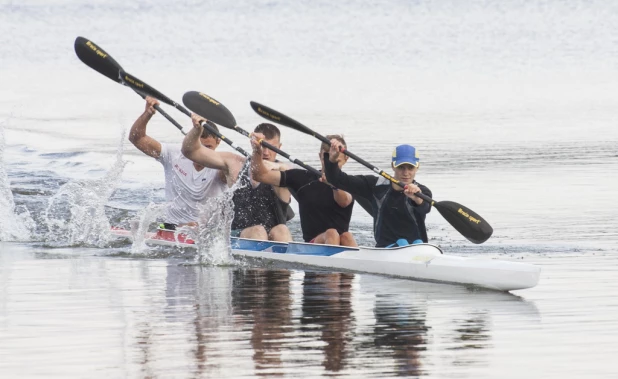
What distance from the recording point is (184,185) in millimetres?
15039

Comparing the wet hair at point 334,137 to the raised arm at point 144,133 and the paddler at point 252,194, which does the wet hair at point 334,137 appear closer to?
the paddler at point 252,194

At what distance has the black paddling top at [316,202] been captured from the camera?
13.1 m

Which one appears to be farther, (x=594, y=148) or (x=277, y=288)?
(x=594, y=148)

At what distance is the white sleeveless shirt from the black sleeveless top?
711 millimetres

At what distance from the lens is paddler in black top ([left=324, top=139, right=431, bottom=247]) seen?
11875mm

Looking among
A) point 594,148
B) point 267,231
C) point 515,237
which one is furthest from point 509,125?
point 267,231

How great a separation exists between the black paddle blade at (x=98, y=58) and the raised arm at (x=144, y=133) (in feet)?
3.64

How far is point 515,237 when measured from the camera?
15.6m

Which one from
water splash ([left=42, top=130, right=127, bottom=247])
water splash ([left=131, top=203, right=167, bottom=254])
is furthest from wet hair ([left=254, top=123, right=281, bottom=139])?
water splash ([left=42, top=130, right=127, bottom=247])

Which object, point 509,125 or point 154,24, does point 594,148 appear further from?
point 154,24

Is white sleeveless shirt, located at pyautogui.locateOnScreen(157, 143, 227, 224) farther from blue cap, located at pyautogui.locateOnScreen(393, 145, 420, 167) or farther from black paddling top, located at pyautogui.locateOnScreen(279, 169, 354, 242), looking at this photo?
blue cap, located at pyautogui.locateOnScreen(393, 145, 420, 167)

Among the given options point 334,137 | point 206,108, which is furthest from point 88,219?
point 334,137

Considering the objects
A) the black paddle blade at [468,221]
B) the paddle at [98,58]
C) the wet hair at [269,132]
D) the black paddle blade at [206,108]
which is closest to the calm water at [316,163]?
the black paddle blade at [468,221]

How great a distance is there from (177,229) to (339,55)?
1033 inches
